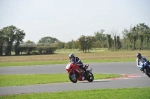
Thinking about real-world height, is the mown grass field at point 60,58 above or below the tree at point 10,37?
below

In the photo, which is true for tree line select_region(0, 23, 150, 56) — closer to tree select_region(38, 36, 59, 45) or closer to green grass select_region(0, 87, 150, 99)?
tree select_region(38, 36, 59, 45)

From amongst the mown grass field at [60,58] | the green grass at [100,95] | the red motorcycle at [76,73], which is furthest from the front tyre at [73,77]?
the mown grass field at [60,58]

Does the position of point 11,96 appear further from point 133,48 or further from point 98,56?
point 98,56

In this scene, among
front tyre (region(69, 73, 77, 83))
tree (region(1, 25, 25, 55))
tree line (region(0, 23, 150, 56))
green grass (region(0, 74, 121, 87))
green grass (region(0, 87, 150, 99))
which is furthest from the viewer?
tree (region(1, 25, 25, 55))

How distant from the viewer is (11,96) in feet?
36.1

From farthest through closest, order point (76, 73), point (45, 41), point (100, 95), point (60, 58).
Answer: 1. point (45, 41)
2. point (60, 58)
3. point (76, 73)
4. point (100, 95)

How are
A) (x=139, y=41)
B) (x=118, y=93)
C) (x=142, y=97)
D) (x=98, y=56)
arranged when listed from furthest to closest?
(x=98, y=56)
(x=139, y=41)
(x=118, y=93)
(x=142, y=97)

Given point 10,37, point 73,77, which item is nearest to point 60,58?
point 10,37

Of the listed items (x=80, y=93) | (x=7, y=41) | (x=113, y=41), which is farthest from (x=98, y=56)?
(x=80, y=93)

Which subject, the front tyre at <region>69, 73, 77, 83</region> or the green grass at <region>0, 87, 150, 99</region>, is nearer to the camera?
the green grass at <region>0, 87, 150, 99</region>

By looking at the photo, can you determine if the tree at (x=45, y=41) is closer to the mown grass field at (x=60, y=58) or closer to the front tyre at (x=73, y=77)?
the mown grass field at (x=60, y=58)

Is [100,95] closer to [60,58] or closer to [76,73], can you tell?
[76,73]

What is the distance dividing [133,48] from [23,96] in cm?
2341

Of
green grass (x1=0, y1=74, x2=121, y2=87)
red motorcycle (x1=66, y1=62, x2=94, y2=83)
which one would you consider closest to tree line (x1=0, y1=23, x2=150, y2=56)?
green grass (x1=0, y1=74, x2=121, y2=87)
